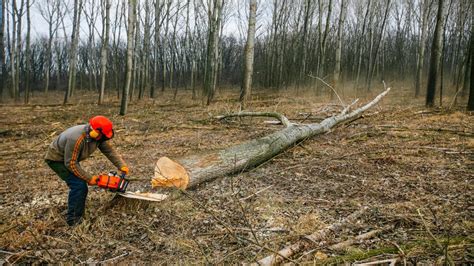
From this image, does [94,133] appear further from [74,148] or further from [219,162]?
[219,162]

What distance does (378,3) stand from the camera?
25656 millimetres

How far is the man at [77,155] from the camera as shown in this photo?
3.47m

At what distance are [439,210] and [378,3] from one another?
2686 cm

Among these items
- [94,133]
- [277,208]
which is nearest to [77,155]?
[94,133]

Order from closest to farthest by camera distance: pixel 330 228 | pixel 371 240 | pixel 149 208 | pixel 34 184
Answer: pixel 371 240 < pixel 330 228 < pixel 149 208 < pixel 34 184

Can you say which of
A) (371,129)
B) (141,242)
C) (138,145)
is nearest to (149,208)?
(141,242)

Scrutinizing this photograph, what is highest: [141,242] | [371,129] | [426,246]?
[371,129]

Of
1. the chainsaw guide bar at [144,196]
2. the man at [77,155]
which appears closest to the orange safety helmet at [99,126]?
the man at [77,155]

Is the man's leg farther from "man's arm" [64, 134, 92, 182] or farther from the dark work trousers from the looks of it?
"man's arm" [64, 134, 92, 182]

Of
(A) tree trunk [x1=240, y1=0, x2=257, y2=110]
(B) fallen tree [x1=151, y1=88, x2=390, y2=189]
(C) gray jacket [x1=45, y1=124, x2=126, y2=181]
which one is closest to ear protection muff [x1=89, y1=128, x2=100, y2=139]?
(C) gray jacket [x1=45, y1=124, x2=126, y2=181]

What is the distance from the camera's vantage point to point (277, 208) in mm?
3605

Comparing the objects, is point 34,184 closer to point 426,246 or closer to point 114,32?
point 426,246

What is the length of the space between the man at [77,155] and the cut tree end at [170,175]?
0.46 metres

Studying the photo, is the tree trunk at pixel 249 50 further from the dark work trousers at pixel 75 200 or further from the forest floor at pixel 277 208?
the dark work trousers at pixel 75 200
